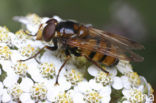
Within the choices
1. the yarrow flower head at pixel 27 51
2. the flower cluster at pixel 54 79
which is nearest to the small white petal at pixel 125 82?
the flower cluster at pixel 54 79

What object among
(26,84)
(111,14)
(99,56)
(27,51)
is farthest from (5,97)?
(111,14)

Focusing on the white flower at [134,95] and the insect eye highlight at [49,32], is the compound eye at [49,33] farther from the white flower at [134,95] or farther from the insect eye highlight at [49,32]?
the white flower at [134,95]

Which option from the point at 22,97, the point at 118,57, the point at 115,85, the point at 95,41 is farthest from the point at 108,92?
the point at 22,97

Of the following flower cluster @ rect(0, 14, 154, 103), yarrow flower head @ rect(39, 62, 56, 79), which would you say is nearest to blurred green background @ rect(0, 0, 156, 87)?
flower cluster @ rect(0, 14, 154, 103)

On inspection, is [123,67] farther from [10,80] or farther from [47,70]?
[10,80]

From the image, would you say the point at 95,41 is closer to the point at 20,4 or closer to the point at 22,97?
the point at 22,97

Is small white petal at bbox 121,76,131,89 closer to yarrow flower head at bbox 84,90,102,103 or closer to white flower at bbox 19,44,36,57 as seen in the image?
yarrow flower head at bbox 84,90,102,103
